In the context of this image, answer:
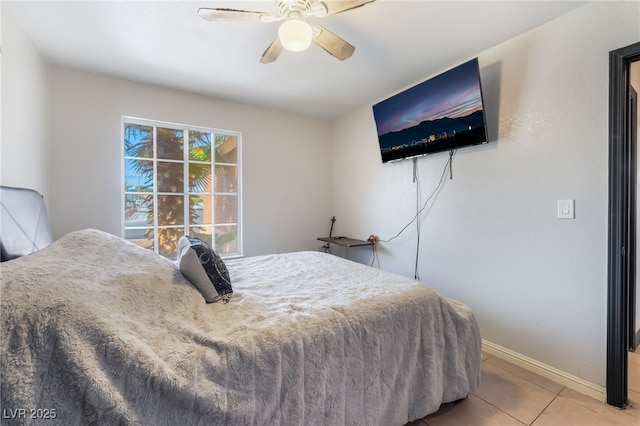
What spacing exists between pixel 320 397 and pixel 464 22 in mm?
2413

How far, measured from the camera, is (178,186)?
302cm

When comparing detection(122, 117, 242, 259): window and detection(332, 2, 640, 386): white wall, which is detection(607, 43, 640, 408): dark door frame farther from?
detection(122, 117, 242, 259): window

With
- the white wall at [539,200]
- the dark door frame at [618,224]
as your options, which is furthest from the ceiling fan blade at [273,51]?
the dark door frame at [618,224]

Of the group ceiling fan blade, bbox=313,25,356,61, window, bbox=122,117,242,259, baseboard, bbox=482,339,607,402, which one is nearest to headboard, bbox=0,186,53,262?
window, bbox=122,117,242,259

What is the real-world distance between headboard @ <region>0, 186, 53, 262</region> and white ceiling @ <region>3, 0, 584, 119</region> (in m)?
1.20

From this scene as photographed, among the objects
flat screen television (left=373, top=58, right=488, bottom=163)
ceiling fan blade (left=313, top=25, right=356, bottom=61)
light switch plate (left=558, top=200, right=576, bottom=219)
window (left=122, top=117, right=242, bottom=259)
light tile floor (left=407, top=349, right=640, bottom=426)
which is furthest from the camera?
window (left=122, top=117, right=242, bottom=259)

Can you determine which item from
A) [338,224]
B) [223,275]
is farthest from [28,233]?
[338,224]

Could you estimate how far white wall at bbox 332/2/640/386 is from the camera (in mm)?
1662

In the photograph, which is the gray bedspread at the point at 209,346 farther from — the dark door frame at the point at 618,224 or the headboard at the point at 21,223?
the dark door frame at the point at 618,224

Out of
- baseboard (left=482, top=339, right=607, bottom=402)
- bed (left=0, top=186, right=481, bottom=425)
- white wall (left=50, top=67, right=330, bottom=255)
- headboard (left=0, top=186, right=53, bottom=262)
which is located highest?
white wall (left=50, top=67, right=330, bottom=255)

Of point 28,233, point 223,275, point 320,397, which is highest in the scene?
point 28,233

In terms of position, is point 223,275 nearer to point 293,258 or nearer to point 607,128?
point 293,258

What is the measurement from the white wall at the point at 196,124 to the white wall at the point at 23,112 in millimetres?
148

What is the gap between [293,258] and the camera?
2361 millimetres
